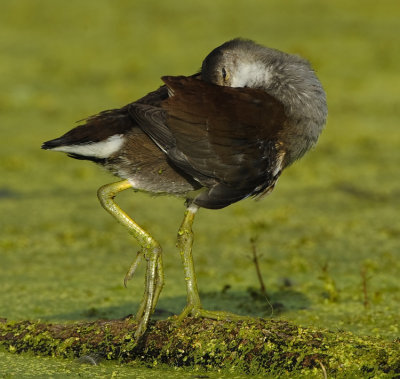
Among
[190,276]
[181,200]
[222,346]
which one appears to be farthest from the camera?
[181,200]

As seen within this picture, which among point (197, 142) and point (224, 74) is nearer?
point (197, 142)

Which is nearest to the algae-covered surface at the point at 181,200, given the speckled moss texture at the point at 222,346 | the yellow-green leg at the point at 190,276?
the speckled moss texture at the point at 222,346

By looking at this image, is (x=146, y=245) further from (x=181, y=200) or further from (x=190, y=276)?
(x=181, y=200)

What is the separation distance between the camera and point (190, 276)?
2.87 meters

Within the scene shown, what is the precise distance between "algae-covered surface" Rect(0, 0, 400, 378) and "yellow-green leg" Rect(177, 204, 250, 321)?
297 millimetres

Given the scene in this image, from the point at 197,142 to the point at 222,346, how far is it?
26.0 inches

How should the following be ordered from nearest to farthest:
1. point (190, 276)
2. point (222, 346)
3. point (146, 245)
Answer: point (222, 346) < point (146, 245) < point (190, 276)

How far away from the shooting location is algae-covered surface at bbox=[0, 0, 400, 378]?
3613 millimetres

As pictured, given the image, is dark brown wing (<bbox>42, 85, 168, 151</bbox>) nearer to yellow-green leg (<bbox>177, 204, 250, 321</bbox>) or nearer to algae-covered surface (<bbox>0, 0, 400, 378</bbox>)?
algae-covered surface (<bbox>0, 0, 400, 378</bbox>)

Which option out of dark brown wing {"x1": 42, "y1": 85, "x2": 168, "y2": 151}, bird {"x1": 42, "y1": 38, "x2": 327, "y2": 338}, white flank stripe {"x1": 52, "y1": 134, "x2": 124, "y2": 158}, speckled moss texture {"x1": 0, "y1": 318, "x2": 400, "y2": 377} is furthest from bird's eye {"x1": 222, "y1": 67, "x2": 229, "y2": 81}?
speckled moss texture {"x1": 0, "y1": 318, "x2": 400, "y2": 377}

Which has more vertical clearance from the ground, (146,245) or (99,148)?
(99,148)

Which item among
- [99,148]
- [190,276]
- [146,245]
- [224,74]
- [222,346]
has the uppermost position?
[224,74]

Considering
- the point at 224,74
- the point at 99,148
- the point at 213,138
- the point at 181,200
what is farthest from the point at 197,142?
the point at 181,200

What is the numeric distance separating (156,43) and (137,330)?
24.0 ft
